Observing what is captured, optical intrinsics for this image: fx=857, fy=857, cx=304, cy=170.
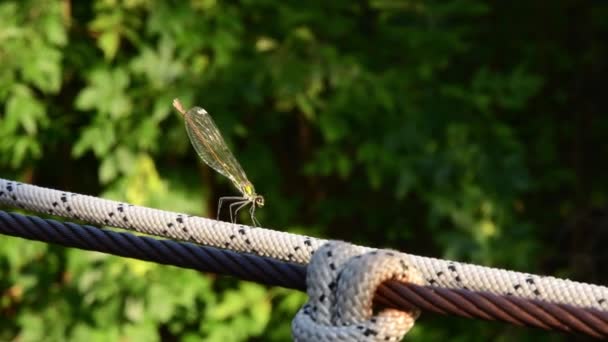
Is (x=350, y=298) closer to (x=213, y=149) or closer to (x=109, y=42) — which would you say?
(x=213, y=149)

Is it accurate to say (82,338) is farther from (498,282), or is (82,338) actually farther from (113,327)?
(498,282)

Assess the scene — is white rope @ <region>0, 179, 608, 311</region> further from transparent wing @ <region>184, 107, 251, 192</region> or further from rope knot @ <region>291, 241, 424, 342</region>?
transparent wing @ <region>184, 107, 251, 192</region>

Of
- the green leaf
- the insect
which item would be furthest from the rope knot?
the green leaf

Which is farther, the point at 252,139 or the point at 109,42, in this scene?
the point at 252,139

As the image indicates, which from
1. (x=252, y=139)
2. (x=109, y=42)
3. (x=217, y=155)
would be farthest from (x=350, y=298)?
(x=252, y=139)

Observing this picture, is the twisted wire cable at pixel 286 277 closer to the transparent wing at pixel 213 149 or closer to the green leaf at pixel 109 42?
the transparent wing at pixel 213 149

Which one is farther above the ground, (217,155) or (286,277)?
(286,277)
